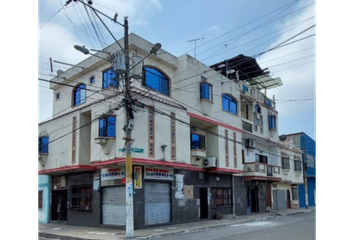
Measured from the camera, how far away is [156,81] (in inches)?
818

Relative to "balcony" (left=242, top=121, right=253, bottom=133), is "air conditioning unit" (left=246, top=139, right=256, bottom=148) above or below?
below

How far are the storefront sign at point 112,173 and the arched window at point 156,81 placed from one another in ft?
17.1

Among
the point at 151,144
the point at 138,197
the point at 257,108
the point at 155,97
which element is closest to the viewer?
the point at 138,197

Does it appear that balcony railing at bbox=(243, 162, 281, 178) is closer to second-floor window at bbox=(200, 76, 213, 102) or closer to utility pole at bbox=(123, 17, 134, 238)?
second-floor window at bbox=(200, 76, 213, 102)

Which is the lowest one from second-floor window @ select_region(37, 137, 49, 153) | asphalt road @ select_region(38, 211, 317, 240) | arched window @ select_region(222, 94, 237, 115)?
asphalt road @ select_region(38, 211, 317, 240)

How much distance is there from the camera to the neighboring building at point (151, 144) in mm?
17891

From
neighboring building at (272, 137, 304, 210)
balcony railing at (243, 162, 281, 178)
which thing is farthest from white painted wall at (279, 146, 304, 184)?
balcony railing at (243, 162, 281, 178)

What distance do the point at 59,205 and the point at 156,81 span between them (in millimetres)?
10748

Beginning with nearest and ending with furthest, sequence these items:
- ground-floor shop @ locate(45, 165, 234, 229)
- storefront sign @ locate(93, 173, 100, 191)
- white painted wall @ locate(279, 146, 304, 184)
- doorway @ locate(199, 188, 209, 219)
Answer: ground-floor shop @ locate(45, 165, 234, 229) < storefront sign @ locate(93, 173, 100, 191) < doorway @ locate(199, 188, 209, 219) < white painted wall @ locate(279, 146, 304, 184)

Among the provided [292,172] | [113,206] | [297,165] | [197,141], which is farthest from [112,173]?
[297,165]

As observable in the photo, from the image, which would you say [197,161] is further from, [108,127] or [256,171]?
[256,171]

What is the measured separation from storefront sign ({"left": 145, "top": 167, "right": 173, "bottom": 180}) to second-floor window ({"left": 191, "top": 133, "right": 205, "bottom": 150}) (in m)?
3.53

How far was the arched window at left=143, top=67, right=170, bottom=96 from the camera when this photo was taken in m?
20.1
